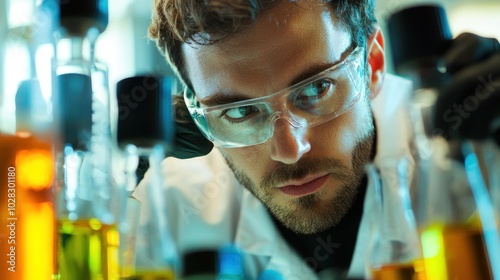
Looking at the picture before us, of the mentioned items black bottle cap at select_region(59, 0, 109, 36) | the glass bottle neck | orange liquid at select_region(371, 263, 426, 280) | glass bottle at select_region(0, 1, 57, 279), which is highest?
black bottle cap at select_region(59, 0, 109, 36)

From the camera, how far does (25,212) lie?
503 mm

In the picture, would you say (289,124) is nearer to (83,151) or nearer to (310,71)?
(310,71)

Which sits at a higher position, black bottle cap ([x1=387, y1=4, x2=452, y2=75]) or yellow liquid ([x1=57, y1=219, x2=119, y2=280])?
black bottle cap ([x1=387, y1=4, x2=452, y2=75])

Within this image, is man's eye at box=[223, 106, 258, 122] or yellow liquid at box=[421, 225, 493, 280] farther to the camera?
man's eye at box=[223, 106, 258, 122]

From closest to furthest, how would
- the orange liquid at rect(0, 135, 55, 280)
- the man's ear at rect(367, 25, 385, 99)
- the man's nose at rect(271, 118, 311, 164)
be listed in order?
the orange liquid at rect(0, 135, 55, 280)
the man's nose at rect(271, 118, 311, 164)
the man's ear at rect(367, 25, 385, 99)

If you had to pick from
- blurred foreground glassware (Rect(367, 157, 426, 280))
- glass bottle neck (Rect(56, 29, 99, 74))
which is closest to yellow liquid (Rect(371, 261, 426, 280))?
blurred foreground glassware (Rect(367, 157, 426, 280))

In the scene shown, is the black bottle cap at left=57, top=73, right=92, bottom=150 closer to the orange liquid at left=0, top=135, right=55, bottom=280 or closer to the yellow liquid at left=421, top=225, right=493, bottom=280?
the orange liquid at left=0, top=135, right=55, bottom=280

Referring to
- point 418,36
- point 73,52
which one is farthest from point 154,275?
point 418,36

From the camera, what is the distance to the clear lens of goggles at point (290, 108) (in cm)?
71

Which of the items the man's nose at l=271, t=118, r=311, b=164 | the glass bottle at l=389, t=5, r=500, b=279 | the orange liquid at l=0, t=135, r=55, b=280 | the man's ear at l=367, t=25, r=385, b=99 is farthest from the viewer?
the man's ear at l=367, t=25, r=385, b=99

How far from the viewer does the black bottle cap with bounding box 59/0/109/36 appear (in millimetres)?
622

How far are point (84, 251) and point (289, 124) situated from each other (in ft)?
0.91

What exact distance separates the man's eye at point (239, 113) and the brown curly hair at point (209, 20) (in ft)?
0.29

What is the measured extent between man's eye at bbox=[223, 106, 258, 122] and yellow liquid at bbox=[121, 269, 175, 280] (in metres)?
0.21
